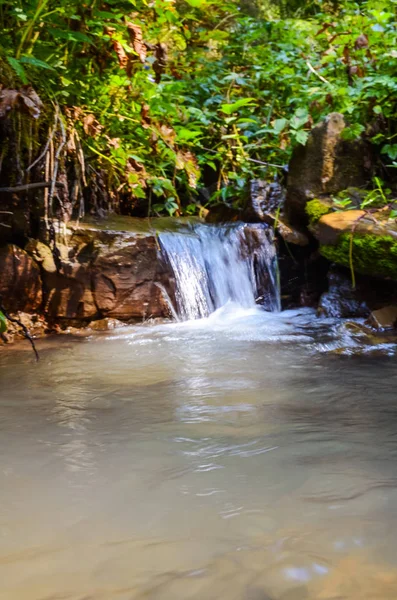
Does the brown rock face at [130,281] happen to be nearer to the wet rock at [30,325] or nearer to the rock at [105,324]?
the rock at [105,324]

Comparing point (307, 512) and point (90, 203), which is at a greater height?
point (90, 203)

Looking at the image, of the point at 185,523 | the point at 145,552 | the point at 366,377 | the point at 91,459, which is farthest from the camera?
the point at 366,377

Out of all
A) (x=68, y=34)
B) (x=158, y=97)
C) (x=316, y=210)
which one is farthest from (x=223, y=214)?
(x=68, y=34)

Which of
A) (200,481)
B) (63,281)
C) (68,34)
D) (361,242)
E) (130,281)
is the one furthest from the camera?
(130,281)

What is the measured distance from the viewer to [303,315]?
18.3 ft

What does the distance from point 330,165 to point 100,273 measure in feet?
9.55

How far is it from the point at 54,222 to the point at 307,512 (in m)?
4.19

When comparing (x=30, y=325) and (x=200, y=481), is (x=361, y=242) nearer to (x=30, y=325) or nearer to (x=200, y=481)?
(x=30, y=325)

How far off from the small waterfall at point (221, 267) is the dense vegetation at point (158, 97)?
2.14ft

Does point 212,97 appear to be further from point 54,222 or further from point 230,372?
point 230,372

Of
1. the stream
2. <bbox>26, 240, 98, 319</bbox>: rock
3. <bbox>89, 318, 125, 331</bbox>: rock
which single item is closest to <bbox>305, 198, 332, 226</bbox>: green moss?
the stream

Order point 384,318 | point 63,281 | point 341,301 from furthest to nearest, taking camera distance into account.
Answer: point 341,301 < point 63,281 < point 384,318

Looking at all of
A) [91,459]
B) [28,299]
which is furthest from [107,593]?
[28,299]

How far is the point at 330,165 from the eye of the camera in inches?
237
